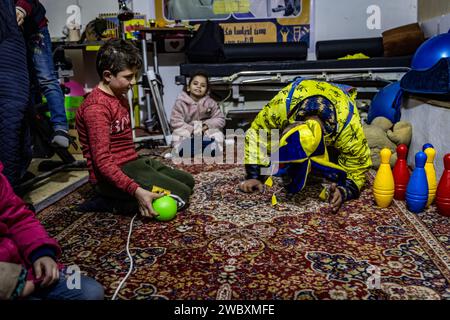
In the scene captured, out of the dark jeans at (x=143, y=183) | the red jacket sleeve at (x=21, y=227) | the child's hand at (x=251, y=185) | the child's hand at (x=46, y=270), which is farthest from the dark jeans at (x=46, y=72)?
the child's hand at (x=46, y=270)

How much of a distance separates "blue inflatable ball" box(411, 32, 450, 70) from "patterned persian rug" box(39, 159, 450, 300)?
0.88 metres

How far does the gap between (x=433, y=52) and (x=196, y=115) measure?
1.52 metres

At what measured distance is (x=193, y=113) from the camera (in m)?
2.79

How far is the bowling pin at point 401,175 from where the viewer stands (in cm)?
162

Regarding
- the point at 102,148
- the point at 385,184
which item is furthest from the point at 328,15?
the point at 102,148

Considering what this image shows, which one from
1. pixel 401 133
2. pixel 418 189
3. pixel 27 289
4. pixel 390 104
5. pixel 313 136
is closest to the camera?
pixel 27 289

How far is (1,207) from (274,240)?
814mm

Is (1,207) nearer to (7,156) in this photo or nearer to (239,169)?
(7,156)

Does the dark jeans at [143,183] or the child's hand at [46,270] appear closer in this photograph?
the child's hand at [46,270]

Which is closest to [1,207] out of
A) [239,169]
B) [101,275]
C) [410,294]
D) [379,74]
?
[101,275]

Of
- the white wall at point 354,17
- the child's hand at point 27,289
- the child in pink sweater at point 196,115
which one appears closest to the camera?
the child's hand at point 27,289

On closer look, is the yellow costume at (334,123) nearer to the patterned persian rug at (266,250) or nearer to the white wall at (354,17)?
the patterned persian rug at (266,250)

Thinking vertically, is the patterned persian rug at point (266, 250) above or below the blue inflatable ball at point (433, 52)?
below

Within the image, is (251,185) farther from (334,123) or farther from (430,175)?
(430,175)
